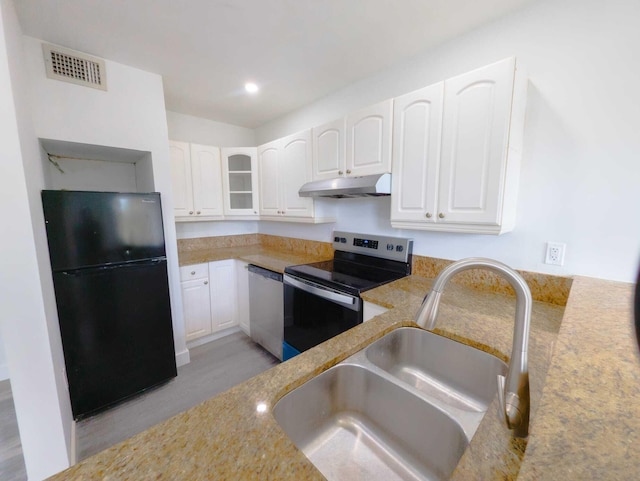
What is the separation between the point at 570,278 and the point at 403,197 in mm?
972

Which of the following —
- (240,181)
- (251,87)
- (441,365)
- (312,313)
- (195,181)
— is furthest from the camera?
(240,181)

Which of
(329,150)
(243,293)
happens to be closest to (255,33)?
(329,150)

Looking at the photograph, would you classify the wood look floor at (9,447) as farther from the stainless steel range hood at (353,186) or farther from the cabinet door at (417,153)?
the cabinet door at (417,153)

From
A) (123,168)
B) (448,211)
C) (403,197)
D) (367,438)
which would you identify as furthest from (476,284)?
(123,168)

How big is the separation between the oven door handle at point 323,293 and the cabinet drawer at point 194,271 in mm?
958

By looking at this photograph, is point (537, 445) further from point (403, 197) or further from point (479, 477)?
point (403, 197)

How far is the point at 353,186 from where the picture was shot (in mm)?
1829

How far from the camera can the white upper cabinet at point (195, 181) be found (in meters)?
2.60

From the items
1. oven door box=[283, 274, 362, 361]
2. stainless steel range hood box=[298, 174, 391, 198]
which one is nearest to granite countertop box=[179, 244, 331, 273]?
oven door box=[283, 274, 362, 361]

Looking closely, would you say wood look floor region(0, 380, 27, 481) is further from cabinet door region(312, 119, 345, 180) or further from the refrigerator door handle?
cabinet door region(312, 119, 345, 180)

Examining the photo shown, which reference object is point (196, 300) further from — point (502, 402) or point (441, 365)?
point (502, 402)

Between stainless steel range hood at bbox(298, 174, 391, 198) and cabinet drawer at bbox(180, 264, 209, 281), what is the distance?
4.25 ft

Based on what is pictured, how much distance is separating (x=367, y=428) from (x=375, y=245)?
1.43 m

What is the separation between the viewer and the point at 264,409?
0.65 meters
